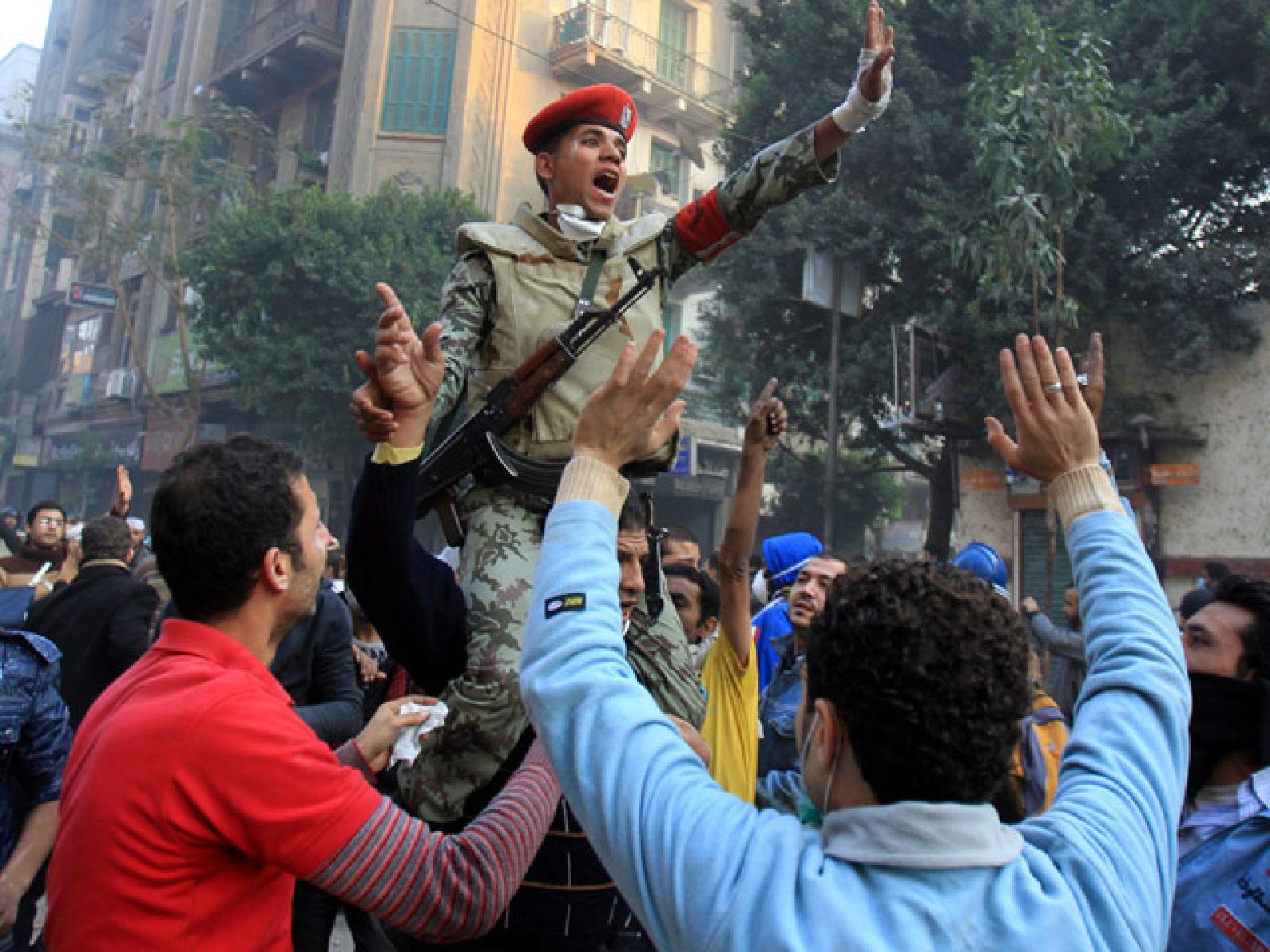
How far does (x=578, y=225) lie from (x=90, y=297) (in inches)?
1191

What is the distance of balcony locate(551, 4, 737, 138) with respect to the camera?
23.0m

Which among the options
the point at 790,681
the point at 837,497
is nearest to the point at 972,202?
the point at 837,497

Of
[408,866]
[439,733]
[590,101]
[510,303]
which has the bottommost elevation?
[408,866]

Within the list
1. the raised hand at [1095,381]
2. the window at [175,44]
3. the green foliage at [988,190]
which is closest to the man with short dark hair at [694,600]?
the raised hand at [1095,381]

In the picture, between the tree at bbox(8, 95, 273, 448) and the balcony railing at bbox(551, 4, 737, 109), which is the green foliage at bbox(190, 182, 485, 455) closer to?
the tree at bbox(8, 95, 273, 448)

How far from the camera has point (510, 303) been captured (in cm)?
251

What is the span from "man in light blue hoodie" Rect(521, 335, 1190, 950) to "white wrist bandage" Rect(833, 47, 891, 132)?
4.66 feet

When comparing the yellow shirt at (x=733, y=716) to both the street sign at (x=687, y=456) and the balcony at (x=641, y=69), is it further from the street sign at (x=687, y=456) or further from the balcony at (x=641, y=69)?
the balcony at (x=641, y=69)

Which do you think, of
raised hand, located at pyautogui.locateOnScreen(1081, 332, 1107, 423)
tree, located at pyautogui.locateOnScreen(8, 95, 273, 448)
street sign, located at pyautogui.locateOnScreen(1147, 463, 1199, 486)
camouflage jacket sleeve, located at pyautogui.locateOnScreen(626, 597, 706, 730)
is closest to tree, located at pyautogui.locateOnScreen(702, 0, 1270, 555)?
street sign, located at pyautogui.locateOnScreen(1147, 463, 1199, 486)

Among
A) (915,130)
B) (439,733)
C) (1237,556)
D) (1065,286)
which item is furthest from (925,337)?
(439,733)

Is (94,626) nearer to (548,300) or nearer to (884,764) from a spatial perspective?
(548,300)

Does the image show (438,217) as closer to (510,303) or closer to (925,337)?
(925,337)

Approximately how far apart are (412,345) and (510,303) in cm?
84

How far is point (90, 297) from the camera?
A: 27734 millimetres
